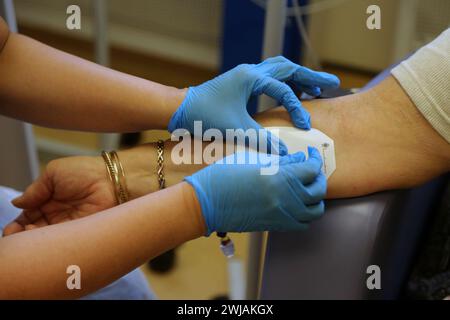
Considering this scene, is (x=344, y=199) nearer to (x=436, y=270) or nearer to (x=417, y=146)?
(x=417, y=146)

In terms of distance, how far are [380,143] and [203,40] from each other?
4.78ft

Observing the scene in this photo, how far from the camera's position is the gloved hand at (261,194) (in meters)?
0.84

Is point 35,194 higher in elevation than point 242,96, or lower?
lower

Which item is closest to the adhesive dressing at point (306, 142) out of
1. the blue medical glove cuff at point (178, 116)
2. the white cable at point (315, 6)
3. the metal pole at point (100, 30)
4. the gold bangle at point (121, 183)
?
the blue medical glove cuff at point (178, 116)

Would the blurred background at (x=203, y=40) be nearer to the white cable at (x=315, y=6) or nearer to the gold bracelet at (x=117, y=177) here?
the white cable at (x=315, y=6)

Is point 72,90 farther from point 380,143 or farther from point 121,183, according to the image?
point 380,143

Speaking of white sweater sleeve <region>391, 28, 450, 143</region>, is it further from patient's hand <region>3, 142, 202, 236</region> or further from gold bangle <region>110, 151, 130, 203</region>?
gold bangle <region>110, 151, 130, 203</region>

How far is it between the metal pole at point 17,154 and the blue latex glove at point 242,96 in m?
0.64

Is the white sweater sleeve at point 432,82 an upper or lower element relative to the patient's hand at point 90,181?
upper

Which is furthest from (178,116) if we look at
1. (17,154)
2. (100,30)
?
(100,30)

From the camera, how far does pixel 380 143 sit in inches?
38.4

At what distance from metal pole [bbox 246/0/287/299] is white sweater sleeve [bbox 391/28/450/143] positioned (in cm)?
32

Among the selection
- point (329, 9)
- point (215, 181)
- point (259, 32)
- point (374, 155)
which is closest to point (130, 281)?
point (215, 181)
